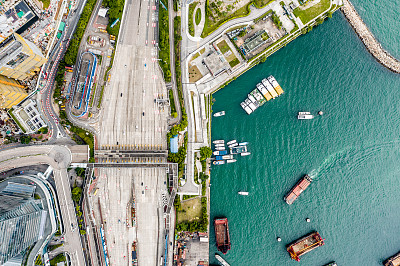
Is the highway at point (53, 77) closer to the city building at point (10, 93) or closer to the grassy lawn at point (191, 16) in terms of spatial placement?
the city building at point (10, 93)

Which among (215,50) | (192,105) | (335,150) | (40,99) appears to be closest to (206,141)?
(192,105)

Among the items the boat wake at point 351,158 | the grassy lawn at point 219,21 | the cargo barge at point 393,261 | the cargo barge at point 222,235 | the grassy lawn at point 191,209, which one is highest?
the grassy lawn at point 219,21

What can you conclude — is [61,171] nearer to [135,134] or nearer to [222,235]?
[135,134]

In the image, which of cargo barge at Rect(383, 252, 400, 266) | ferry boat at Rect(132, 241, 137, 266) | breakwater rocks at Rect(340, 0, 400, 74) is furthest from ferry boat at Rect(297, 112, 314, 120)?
ferry boat at Rect(132, 241, 137, 266)

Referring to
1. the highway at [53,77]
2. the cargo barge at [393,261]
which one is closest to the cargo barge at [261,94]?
the highway at [53,77]

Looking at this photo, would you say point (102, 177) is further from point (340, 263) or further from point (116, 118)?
point (340, 263)
